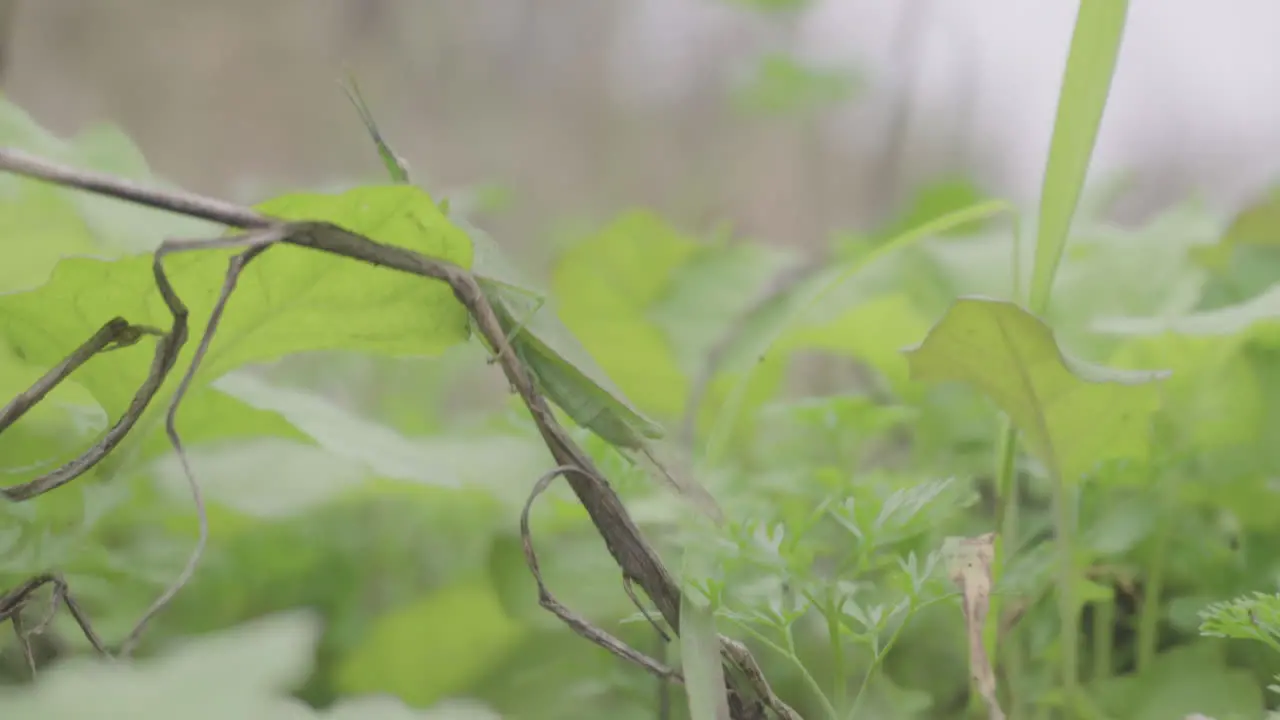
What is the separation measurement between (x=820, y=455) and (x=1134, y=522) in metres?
0.21

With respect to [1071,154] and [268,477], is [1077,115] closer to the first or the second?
[1071,154]

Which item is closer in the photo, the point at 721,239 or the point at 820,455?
the point at 820,455

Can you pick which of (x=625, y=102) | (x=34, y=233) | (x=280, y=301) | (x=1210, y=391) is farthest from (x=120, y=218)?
(x=625, y=102)

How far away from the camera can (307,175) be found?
153 centimetres

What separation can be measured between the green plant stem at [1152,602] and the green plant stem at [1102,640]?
12 millimetres

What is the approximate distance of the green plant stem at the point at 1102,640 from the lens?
38cm

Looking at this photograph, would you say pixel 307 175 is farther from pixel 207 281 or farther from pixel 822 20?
pixel 207 281

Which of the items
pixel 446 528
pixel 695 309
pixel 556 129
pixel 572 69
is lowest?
pixel 446 528

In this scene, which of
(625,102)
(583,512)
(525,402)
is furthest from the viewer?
(625,102)

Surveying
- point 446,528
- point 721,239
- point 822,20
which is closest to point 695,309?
point 721,239

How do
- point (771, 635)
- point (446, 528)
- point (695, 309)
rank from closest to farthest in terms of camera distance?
point (771, 635) → point (446, 528) → point (695, 309)

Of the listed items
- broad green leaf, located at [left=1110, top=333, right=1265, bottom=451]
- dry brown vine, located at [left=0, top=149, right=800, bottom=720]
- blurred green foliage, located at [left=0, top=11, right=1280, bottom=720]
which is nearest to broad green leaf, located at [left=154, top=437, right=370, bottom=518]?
blurred green foliage, located at [left=0, top=11, right=1280, bottom=720]

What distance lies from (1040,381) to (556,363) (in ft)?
0.52

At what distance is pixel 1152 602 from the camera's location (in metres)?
0.39
